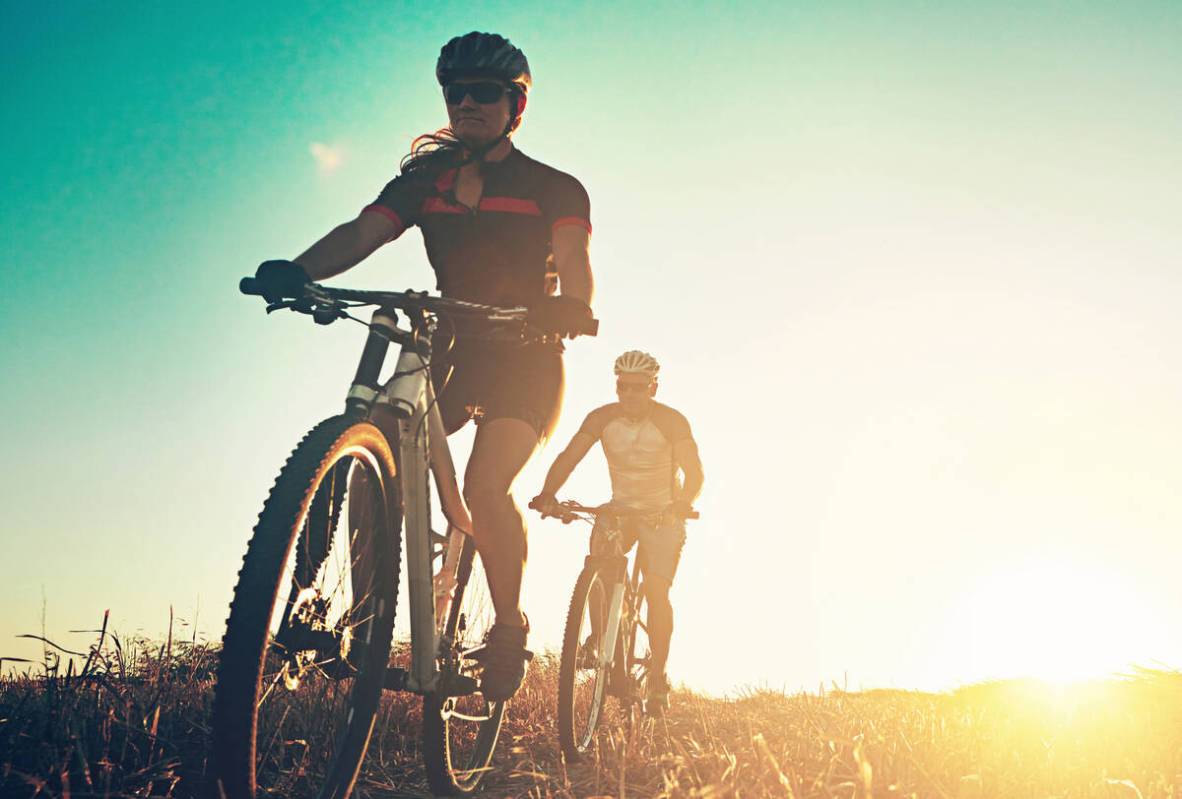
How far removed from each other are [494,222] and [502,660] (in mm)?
1817

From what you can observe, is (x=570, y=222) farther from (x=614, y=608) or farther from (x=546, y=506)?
(x=614, y=608)

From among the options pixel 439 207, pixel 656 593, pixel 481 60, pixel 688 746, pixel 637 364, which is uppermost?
pixel 481 60

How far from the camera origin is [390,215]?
3541 millimetres

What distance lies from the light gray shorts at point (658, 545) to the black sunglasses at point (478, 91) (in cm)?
340

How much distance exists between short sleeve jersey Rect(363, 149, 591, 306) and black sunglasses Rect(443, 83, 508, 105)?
30 cm

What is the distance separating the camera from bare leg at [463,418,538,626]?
3.16m

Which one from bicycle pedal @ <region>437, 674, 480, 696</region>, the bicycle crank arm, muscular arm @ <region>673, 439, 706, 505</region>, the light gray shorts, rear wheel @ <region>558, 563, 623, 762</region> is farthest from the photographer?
muscular arm @ <region>673, 439, 706, 505</region>

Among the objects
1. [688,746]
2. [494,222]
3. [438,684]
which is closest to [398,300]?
[494,222]

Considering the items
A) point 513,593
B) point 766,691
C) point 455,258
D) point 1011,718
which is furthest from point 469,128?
point 766,691

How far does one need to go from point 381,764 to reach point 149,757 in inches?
43.3

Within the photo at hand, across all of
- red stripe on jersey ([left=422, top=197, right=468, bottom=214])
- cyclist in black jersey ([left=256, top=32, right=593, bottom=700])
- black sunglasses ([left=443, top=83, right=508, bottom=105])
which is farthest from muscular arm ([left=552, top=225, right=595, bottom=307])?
black sunglasses ([left=443, top=83, right=508, bottom=105])

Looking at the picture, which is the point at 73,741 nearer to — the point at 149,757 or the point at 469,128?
the point at 149,757

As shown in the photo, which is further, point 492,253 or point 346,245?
point 492,253

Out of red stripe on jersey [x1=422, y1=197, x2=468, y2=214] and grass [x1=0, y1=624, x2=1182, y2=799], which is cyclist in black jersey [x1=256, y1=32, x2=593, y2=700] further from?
grass [x1=0, y1=624, x2=1182, y2=799]
